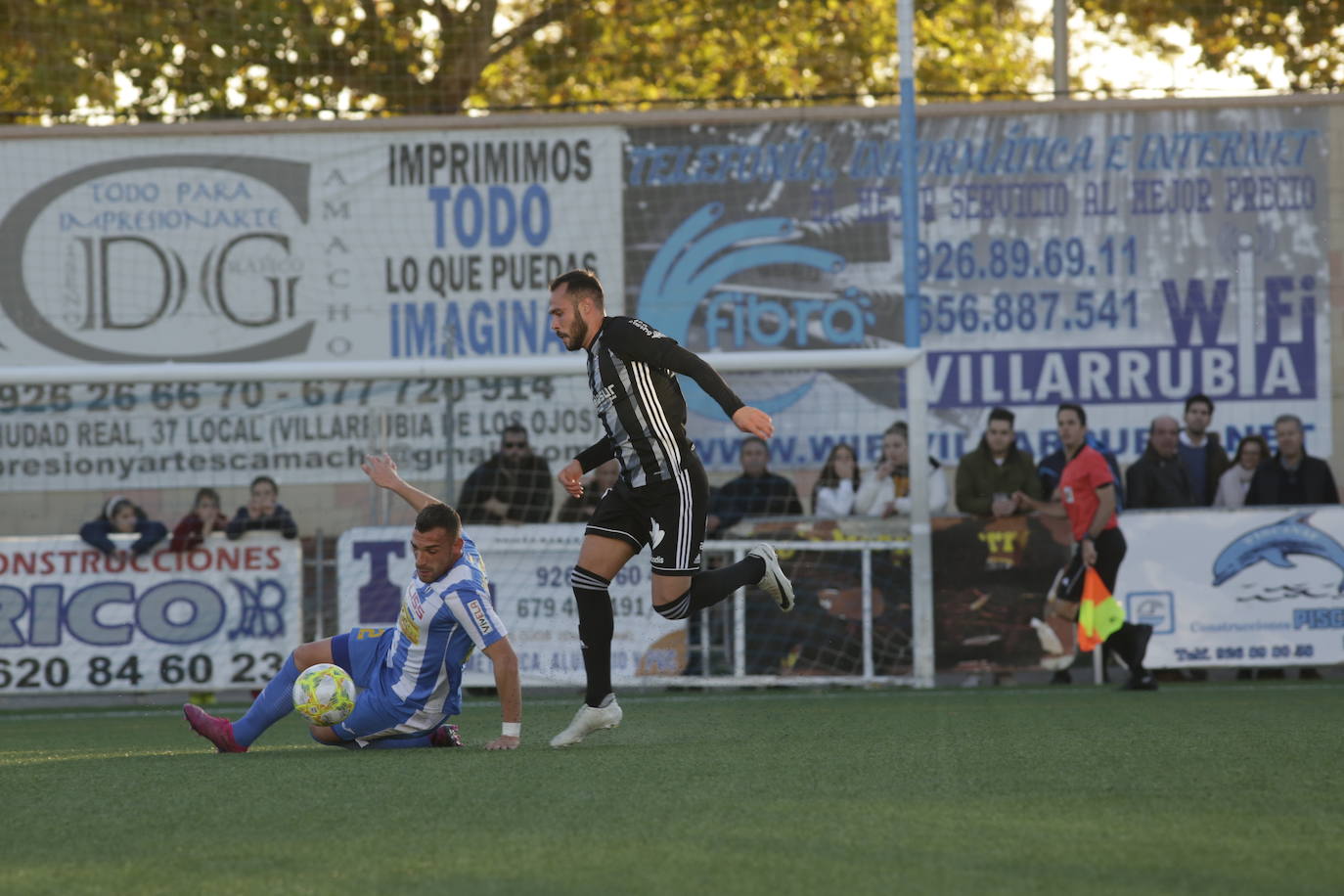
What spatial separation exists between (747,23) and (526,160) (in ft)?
14.7

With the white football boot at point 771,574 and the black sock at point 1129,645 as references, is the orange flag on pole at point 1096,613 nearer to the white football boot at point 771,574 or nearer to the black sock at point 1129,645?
the black sock at point 1129,645

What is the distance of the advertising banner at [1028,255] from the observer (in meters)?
15.1

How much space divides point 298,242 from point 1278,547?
8.63 m

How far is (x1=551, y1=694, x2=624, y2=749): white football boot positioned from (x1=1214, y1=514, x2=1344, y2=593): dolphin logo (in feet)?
19.6

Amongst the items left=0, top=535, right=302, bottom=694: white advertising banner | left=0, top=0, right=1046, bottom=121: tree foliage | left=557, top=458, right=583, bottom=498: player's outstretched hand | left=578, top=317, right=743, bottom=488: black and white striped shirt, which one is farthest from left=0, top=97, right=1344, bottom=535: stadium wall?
left=578, top=317, right=743, bottom=488: black and white striped shirt

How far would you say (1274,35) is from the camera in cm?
1666

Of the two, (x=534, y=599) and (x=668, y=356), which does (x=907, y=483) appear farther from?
(x=668, y=356)

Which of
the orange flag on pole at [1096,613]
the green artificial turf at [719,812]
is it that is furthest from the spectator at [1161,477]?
the green artificial turf at [719,812]

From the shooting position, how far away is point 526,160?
15.6m

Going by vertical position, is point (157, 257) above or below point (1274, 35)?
below

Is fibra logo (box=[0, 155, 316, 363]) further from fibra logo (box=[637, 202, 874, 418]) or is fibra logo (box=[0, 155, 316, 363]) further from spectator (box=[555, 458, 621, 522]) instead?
spectator (box=[555, 458, 621, 522])

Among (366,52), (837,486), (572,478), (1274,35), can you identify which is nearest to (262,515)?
(837,486)

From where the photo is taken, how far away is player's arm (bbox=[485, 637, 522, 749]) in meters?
7.01

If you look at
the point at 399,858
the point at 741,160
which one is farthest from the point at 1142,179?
the point at 399,858
